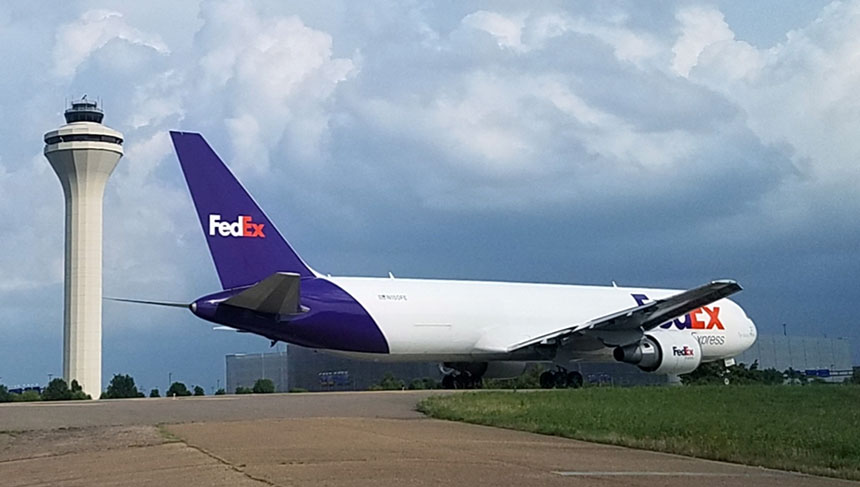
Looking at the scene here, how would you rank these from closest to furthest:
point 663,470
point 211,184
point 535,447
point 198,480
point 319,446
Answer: point 198,480 → point 663,470 → point 319,446 → point 535,447 → point 211,184

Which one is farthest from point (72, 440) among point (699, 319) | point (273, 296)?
point (699, 319)

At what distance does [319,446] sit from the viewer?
497 inches

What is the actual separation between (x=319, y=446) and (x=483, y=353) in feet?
70.8

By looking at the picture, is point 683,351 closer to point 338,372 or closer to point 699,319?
point 699,319

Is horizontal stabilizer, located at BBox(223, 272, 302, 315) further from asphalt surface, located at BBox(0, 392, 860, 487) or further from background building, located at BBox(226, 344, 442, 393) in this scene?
background building, located at BBox(226, 344, 442, 393)

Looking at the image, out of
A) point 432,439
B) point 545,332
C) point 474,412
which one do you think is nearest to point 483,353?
point 545,332

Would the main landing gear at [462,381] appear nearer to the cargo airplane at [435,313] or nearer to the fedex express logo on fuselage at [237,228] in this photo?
the cargo airplane at [435,313]

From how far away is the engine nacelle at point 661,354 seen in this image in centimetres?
3322

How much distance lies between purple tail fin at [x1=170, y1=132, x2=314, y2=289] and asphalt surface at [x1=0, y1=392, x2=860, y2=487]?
10298 mm

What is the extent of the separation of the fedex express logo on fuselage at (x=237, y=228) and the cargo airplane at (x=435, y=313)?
3 centimetres

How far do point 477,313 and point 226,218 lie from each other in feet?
29.3

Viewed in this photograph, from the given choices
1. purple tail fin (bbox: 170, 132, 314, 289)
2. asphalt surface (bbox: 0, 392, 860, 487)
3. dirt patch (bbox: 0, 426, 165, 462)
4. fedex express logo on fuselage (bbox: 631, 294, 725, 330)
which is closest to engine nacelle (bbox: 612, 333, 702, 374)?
fedex express logo on fuselage (bbox: 631, 294, 725, 330)

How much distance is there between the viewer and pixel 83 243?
78.9 meters

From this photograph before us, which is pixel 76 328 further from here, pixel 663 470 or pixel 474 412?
pixel 663 470
